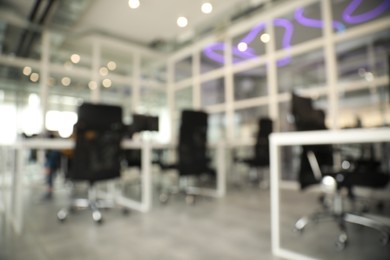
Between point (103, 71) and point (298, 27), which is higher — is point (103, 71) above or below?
below

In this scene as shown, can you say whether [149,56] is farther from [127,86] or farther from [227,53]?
[227,53]

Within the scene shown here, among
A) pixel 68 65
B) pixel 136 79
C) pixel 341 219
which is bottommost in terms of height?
pixel 341 219

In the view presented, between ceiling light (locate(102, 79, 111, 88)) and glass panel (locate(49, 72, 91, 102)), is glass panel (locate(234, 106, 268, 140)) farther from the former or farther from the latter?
glass panel (locate(49, 72, 91, 102))

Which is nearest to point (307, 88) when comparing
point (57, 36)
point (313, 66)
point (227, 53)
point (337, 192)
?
point (313, 66)

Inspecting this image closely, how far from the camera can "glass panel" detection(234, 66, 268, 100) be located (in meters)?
5.55

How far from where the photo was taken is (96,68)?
6316 mm

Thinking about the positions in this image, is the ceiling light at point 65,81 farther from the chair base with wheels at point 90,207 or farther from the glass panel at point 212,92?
the chair base with wheels at point 90,207

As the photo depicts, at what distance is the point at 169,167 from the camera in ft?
11.4

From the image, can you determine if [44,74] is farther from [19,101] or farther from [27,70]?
[19,101]

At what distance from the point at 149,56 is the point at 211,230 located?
6.48 m

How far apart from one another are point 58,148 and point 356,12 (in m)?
5.31

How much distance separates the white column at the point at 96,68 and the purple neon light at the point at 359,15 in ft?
18.6

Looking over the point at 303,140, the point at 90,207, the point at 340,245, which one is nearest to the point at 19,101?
the point at 90,207

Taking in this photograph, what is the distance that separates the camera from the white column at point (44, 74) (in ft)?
18.4
